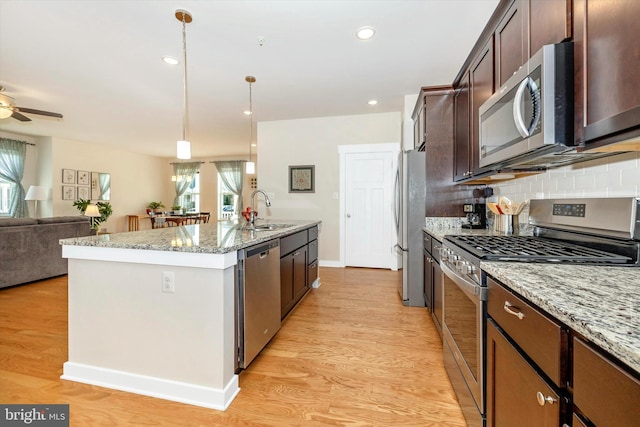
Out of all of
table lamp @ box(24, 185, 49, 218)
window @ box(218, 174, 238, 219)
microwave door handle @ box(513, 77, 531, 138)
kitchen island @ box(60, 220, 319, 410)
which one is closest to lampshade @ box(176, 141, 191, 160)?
kitchen island @ box(60, 220, 319, 410)

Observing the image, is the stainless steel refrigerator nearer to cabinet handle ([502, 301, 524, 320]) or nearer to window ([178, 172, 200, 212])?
cabinet handle ([502, 301, 524, 320])

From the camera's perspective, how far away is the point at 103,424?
1448 mm

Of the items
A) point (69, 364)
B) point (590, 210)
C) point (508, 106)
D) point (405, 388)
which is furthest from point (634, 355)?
point (69, 364)

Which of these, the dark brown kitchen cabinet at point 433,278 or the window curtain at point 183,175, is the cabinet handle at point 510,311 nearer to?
the dark brown kitchen cabinet at point 433,278

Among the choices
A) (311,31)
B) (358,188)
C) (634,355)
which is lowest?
(634,355)

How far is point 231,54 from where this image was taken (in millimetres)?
2895

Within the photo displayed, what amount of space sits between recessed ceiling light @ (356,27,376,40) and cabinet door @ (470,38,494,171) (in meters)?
0.91

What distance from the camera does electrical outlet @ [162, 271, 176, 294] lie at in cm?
163

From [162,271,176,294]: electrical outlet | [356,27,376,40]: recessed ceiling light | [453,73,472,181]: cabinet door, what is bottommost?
[162,271,176,294]: electrical outlet

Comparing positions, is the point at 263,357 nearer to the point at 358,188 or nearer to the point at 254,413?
the point at 254,413

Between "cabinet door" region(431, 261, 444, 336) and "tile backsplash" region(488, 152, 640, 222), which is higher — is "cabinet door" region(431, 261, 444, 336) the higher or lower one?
the lower one

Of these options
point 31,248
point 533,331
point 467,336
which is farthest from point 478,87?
point 31,248

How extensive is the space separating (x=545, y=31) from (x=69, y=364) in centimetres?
320

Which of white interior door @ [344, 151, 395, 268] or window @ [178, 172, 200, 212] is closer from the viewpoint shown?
white interior door @ [344, 151, 395, 268]
